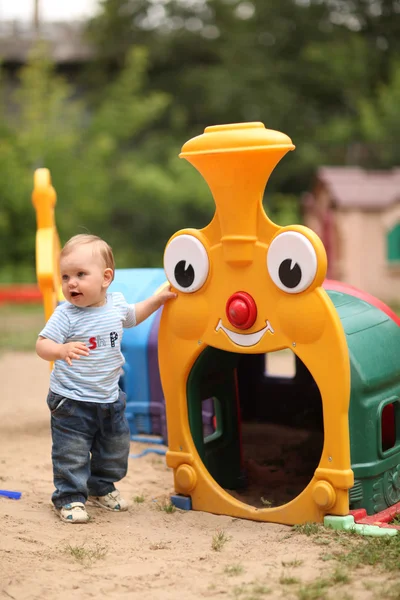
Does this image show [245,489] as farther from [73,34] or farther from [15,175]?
[73,34]

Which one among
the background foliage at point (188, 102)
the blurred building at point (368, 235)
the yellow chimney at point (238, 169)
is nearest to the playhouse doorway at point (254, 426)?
the yellow chimney at point (238, 169)

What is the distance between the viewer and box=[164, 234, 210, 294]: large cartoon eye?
3.22m

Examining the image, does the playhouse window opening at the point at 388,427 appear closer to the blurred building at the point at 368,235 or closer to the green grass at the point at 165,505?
the green grass at the point at 165,505

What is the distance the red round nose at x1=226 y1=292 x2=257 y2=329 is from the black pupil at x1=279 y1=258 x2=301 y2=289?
175 mm

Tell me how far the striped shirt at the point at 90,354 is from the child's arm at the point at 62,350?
0.21 ft

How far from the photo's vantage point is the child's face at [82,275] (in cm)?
316

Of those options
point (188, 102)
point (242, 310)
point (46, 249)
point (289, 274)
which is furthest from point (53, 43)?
point (289, 274)

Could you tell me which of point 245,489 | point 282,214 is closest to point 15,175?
point 282,214

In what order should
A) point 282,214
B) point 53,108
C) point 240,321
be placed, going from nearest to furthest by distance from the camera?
point 240,321, point 53,108, point 282,214

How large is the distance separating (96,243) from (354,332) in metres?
1.04

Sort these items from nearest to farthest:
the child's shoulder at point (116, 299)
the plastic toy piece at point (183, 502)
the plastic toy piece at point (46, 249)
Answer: the child's shoulder at point (116, 299)
the plastic toy piece at point (183, 502)
the plastic toy piece at point (46, 249)

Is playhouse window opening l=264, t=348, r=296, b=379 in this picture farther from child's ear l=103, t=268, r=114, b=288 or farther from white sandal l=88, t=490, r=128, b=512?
child's ear l=103, t=268, r=114, b=288

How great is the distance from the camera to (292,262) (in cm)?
297

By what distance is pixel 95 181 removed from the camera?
14.2 meters
